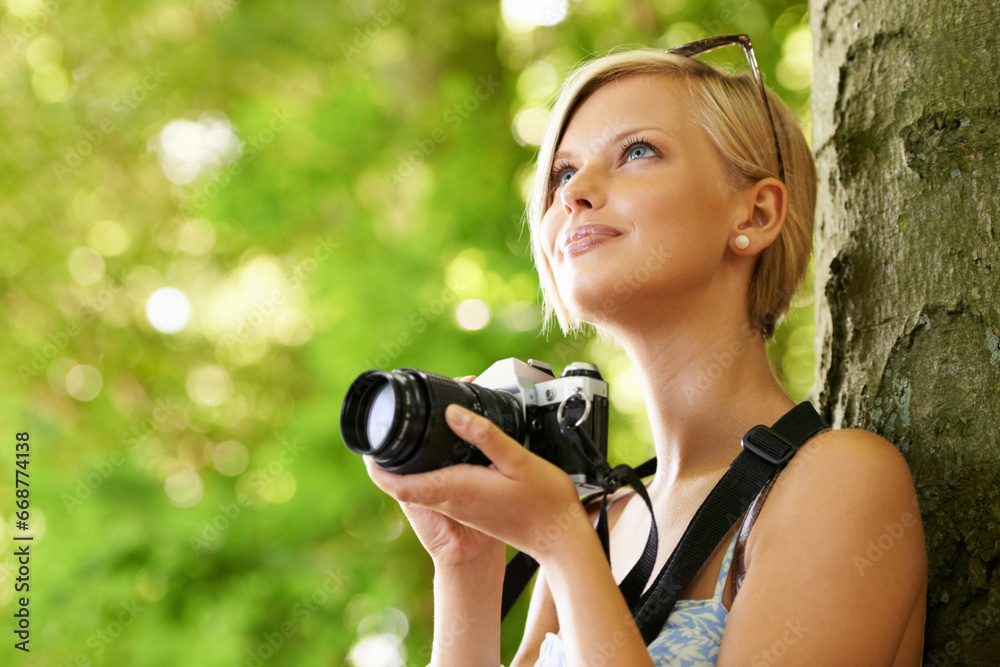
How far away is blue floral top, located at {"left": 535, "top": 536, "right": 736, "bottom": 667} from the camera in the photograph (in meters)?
0.84

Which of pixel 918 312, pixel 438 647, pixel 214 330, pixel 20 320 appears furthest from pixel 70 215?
pixel 918 312

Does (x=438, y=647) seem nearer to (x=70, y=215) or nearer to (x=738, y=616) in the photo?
(x=738, y=616)

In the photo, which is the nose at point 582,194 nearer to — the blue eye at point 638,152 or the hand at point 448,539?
the blue eye at point 638,152

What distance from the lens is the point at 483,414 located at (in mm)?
860

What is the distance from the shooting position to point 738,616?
0.80 m

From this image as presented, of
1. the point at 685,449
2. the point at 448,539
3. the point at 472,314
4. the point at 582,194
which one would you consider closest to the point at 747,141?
the point at 582,194

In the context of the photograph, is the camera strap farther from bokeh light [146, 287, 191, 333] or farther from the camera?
bokeh light [146, 287, 191, 333]

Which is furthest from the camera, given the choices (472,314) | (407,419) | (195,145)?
(195,145)

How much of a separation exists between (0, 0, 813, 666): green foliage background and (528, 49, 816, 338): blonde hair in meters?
0.91

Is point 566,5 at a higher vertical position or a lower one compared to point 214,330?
higher

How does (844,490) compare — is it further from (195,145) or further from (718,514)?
(195,145)

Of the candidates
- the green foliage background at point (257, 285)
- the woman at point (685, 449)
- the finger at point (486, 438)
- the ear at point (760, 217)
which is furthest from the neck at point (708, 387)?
the green foliage background at point (257, 285)

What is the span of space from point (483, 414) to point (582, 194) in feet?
1.14

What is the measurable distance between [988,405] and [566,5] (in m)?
1.95
